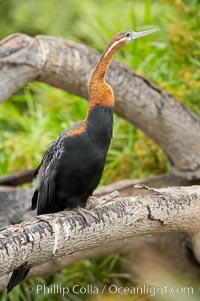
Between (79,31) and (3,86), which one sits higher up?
(3,86)

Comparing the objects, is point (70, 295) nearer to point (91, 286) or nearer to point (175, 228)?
point (91, 286)

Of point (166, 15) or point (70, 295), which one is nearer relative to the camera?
point (70, 295)

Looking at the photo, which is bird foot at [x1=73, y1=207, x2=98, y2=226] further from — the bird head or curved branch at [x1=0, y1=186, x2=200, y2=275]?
the bird head

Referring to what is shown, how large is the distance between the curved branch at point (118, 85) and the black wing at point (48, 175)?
2.32ft

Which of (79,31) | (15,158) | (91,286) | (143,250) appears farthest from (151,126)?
(79,31)

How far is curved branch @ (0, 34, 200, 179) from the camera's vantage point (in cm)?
393

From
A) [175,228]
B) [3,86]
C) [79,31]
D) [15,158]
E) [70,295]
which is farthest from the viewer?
[79,31]

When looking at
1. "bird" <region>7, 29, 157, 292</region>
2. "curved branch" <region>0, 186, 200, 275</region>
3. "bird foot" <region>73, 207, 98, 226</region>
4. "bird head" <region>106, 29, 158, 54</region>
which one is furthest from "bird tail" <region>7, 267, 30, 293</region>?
"bird head" <region>106, 29, 158, 54</region>

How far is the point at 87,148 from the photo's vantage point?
3.16 metres

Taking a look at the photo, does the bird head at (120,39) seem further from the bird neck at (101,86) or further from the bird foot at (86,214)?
the bird foot at (86,214)

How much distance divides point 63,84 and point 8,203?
26.2 inches

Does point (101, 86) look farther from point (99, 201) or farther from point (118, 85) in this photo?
point (118, 85)

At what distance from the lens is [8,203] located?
405 cm

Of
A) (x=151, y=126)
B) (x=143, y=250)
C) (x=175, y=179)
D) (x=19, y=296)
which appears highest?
(x=151, y=126)
